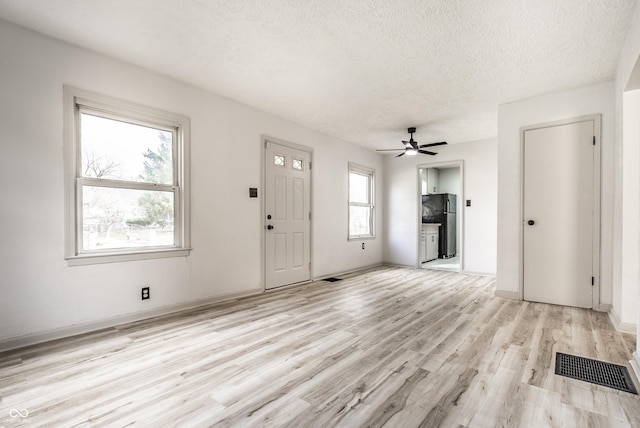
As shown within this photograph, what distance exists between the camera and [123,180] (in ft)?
10.1

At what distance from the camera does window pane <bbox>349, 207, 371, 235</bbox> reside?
6335 millimetres

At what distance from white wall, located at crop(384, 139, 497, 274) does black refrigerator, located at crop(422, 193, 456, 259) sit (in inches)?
59.4

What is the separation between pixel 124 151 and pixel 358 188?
14.9ft

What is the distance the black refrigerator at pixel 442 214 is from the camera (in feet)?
25.7

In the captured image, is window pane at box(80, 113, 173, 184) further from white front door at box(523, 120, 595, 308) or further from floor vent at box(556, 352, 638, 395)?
white front door at box(523, 120, 595, 308)

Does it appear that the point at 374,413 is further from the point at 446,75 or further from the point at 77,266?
the point at 446,75

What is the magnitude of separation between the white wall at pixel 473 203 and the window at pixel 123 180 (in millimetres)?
4741

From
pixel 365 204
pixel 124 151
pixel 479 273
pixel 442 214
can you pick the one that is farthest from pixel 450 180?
pixel 124 151

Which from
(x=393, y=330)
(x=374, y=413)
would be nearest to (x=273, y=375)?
(x=374, y=413)

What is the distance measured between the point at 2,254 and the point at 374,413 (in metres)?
3.01

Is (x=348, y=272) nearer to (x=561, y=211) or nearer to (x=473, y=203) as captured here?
(x=473, y=203)

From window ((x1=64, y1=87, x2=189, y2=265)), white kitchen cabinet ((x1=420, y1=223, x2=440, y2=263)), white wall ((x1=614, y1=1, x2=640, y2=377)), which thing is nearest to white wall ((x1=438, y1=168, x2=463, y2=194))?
white kitchen cabinet ((x1=420, y1=223, x2=440, y2=263))

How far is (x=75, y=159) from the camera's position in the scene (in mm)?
2775

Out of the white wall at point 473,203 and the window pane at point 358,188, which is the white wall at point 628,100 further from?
the window pane at point 358,188
